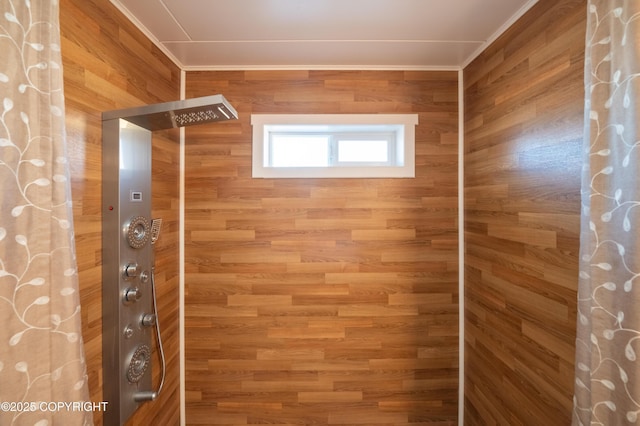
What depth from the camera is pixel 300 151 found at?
1.78 m

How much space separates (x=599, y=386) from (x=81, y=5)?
82.4 inches

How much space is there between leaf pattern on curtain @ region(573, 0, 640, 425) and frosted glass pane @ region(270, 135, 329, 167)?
50.0 inches

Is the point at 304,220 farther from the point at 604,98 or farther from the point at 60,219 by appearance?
the point at 604,98

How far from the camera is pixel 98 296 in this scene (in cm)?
102

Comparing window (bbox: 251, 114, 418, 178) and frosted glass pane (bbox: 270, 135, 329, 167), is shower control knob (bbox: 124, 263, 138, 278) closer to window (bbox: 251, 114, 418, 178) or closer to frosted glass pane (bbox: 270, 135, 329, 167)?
window (bbox: 251, 114, 418, 178)

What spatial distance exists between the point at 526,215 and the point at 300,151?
4.27 feet

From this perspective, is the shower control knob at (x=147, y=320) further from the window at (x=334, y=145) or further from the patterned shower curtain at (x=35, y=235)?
the window at (x=334, y=145)

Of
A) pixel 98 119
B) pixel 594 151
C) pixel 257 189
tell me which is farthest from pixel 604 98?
pixel 98 119

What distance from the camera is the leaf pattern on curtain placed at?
0.67m

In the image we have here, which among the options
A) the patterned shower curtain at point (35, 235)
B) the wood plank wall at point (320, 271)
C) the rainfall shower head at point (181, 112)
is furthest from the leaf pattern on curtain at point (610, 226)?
the patterned shower curtain at point (35, 235)

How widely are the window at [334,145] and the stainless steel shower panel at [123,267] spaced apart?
0.64m

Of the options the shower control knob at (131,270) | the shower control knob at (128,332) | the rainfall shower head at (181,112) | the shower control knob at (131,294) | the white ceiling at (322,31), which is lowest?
the shower control knob at (128,332)

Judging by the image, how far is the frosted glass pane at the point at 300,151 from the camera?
177 centimetres

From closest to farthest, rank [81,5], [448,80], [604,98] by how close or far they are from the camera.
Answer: [604,98] → [81,5] → [448,80]
